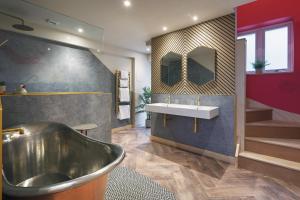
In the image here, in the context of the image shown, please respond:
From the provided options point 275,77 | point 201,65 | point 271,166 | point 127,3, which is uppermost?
point 127,3

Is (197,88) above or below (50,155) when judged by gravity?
above

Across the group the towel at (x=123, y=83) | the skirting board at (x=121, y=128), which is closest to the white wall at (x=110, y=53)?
the towel at (x=123, y=83)

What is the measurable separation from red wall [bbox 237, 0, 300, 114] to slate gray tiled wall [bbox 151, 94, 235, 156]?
1077mm

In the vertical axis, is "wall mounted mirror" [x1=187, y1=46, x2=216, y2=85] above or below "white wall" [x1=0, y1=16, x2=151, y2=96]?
below

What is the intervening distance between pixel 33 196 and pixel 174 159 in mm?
2410

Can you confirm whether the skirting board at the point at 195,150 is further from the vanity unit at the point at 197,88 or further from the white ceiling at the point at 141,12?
the white ceiling at the point at 141,12

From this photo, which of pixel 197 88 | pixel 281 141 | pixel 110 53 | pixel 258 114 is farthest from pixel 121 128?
pixel 281 141

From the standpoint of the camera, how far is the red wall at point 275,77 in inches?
120

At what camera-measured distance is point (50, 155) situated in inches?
87.4

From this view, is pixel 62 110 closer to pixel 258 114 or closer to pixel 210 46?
pixel 210 46

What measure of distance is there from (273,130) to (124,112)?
11.6ft

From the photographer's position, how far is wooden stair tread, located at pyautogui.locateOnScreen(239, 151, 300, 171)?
228cm

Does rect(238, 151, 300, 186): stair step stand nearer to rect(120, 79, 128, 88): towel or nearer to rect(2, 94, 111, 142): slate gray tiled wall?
rect(2, 94, 111, 142): slate gray tiled wall

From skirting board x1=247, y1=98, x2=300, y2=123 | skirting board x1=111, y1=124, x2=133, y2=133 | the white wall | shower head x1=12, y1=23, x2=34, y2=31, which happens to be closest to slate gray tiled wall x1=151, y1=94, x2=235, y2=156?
skirting board x1=247, y1=98, x2=300, y2=123
